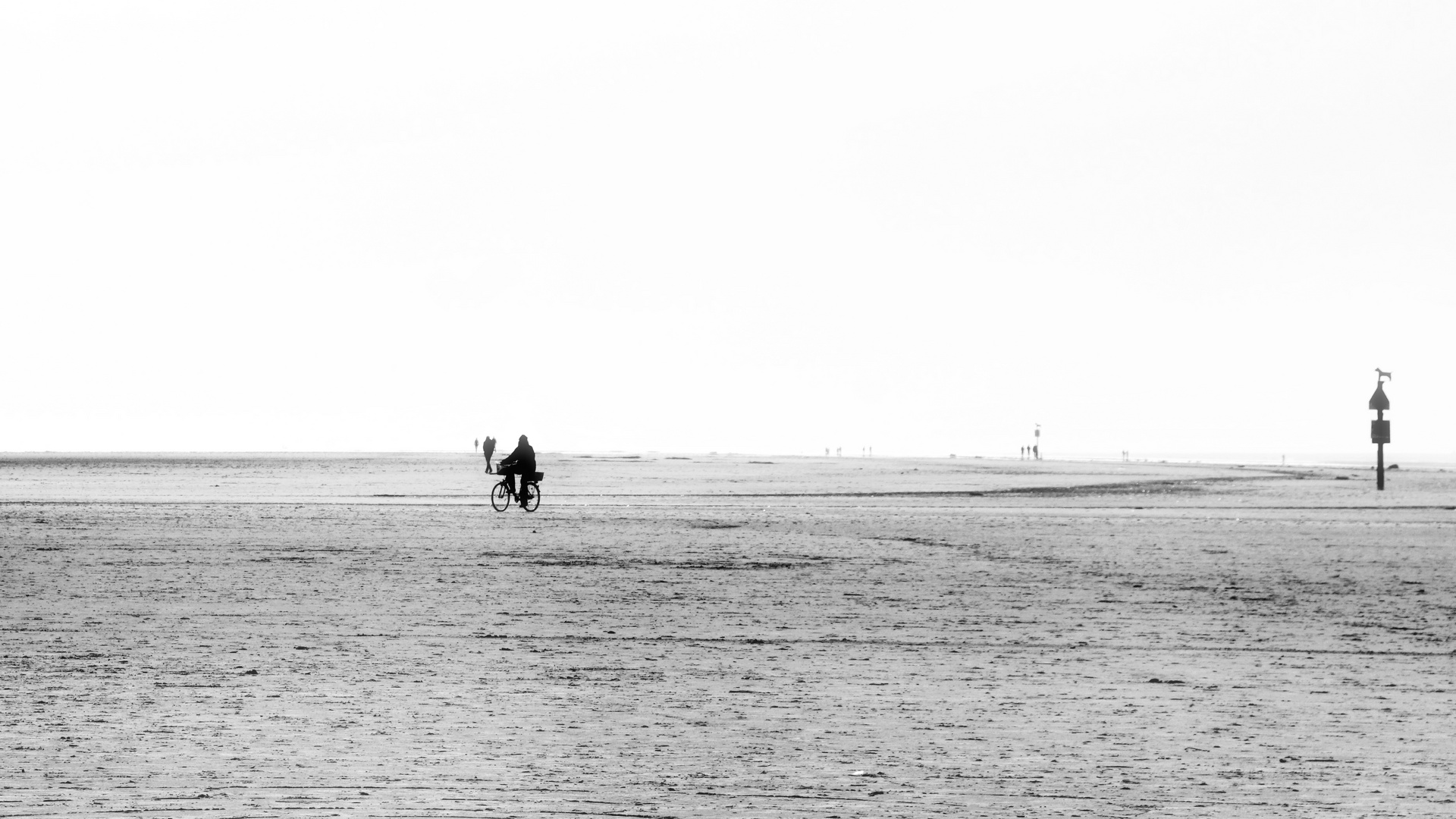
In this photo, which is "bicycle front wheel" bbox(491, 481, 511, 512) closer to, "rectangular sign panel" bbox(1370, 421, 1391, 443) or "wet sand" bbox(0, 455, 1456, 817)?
"wet sand" bbox(0, 455, 1456, 817)

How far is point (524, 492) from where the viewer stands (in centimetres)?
3475

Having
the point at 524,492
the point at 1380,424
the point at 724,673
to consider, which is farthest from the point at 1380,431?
the point at 724,673

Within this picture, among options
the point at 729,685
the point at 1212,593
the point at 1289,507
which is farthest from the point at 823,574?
the point at 1289,507

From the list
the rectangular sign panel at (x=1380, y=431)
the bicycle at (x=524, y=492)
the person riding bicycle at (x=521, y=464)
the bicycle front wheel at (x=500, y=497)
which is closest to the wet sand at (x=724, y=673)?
the bicycle at (x=524, y=492)

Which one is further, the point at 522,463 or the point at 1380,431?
the point at 1380,431

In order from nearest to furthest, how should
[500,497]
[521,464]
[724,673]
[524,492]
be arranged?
[724,673] → [524,492] → [521,464] → [500,497]

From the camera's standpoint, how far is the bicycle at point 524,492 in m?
34.8

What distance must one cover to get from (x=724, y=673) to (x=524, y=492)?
77.0 ft

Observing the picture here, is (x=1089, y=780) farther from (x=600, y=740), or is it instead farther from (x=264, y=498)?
(x=264, y=498)

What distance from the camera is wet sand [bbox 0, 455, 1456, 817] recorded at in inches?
312

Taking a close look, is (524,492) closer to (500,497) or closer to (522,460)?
(522,460)

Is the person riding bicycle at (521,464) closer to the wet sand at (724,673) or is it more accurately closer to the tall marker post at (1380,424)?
the wet sand at (724,673)

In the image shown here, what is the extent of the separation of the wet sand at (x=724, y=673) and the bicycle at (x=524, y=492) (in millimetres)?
7513

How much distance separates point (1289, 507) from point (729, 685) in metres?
30.0
